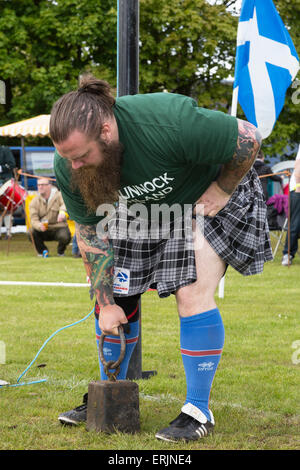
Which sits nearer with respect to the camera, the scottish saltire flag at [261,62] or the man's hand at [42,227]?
the scottish saltire flag at [261,62]

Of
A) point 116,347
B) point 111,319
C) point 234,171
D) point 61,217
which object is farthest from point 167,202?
point 61,217

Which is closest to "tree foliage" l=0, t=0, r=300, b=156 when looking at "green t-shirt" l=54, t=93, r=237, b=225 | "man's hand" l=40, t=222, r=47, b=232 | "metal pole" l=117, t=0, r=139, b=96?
"man's hand" l=40, t=222, r=47, b=232

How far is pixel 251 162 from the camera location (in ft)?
9.00

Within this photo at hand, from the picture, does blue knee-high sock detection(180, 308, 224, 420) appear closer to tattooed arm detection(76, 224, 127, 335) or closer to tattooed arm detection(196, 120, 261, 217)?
tattooed arm detection(76, 224, 127, 335)

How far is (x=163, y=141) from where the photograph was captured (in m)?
2.55

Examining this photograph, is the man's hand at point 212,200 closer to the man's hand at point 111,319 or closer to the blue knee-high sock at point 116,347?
the man's hand at point 111,319

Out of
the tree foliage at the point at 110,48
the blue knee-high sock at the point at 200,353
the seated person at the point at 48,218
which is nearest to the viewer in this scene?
the blue knee-high sock at the point at 200,353

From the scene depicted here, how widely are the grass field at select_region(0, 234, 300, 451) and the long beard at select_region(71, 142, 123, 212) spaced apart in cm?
94

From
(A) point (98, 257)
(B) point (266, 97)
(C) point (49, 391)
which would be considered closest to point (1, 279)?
(B) point (266, 97)

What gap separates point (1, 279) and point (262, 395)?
5366mm

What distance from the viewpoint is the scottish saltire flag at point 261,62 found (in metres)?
6.16

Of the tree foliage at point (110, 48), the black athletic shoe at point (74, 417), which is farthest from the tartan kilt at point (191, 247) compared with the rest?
the tree foliage at point (110, 48)

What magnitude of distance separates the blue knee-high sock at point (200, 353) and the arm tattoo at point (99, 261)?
373 millimetres

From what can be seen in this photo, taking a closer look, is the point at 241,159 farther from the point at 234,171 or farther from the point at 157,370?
the point at 157,370
